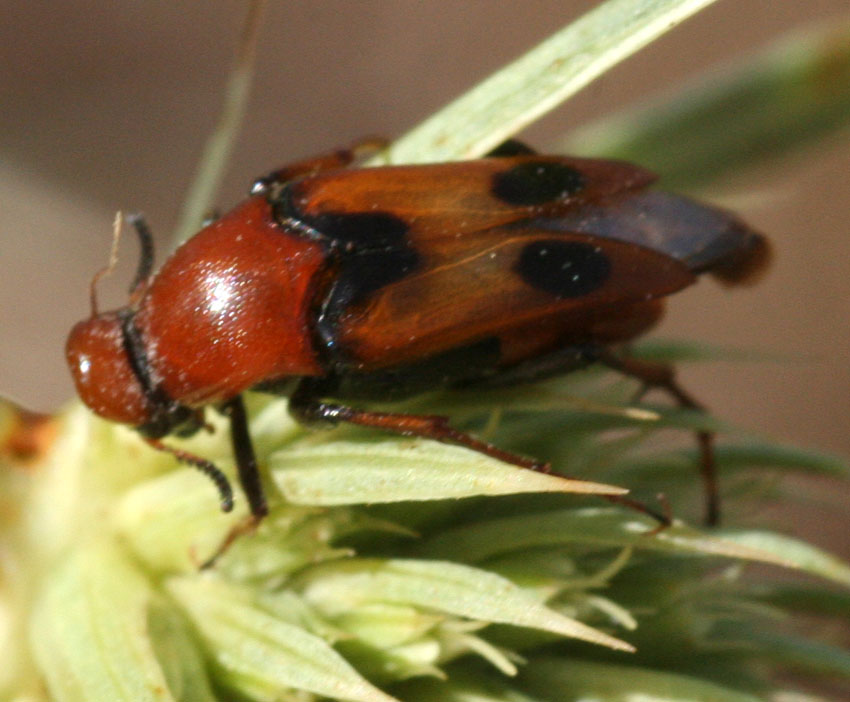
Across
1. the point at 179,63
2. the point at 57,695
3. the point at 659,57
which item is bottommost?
the point at 57,695

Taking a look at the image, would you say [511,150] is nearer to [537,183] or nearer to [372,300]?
[537,183]

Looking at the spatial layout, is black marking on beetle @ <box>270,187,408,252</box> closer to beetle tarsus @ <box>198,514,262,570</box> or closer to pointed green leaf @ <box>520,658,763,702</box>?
beetle tarsus @ <box>198,514,262,570</box>

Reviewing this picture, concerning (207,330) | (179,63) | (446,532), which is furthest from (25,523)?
(179,63)

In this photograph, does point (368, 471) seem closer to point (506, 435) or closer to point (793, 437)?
point (506, 435)

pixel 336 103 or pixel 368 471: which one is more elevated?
pixel 336 103

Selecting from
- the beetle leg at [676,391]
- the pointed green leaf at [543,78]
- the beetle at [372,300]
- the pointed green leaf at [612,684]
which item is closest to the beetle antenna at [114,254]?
the beetle at [372,300]
